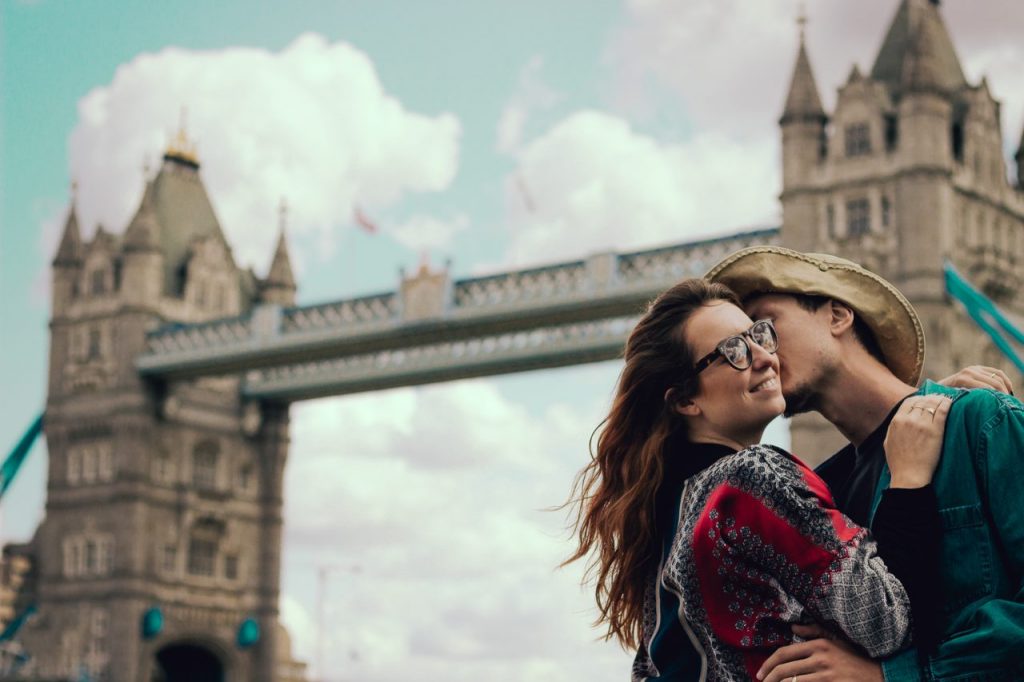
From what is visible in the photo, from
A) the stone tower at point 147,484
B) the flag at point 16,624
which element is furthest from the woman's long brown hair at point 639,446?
the flag at point 16,624

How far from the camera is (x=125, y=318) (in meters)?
43.1

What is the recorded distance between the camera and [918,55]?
113 feet

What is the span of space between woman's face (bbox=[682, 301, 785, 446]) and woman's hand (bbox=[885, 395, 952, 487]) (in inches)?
12.3

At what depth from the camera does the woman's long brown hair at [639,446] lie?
150 inches

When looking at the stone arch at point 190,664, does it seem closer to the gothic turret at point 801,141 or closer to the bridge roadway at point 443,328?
the bridge roadway at point 443,328

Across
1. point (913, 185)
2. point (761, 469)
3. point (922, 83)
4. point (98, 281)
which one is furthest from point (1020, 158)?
point (761, 469)

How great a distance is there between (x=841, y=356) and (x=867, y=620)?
34.3 inches

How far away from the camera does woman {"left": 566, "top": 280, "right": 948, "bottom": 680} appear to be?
3.31 m

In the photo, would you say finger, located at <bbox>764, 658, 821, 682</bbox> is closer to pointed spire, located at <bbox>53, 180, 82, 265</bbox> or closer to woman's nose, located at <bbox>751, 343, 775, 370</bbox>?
woman's nose, located at <bbox>751, 343, 775, 370</bbox>

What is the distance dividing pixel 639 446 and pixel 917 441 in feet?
2.31

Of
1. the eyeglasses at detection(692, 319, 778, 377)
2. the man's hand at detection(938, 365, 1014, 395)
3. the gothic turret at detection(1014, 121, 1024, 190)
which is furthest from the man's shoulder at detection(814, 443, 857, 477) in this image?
the gothic turret at detection(1014, 121, 1024, 190)

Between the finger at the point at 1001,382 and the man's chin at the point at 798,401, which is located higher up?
the finger at the point at 1001,382

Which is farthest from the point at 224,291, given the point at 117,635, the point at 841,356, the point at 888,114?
the point at 841,356

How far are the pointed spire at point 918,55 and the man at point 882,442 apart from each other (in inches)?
1247
